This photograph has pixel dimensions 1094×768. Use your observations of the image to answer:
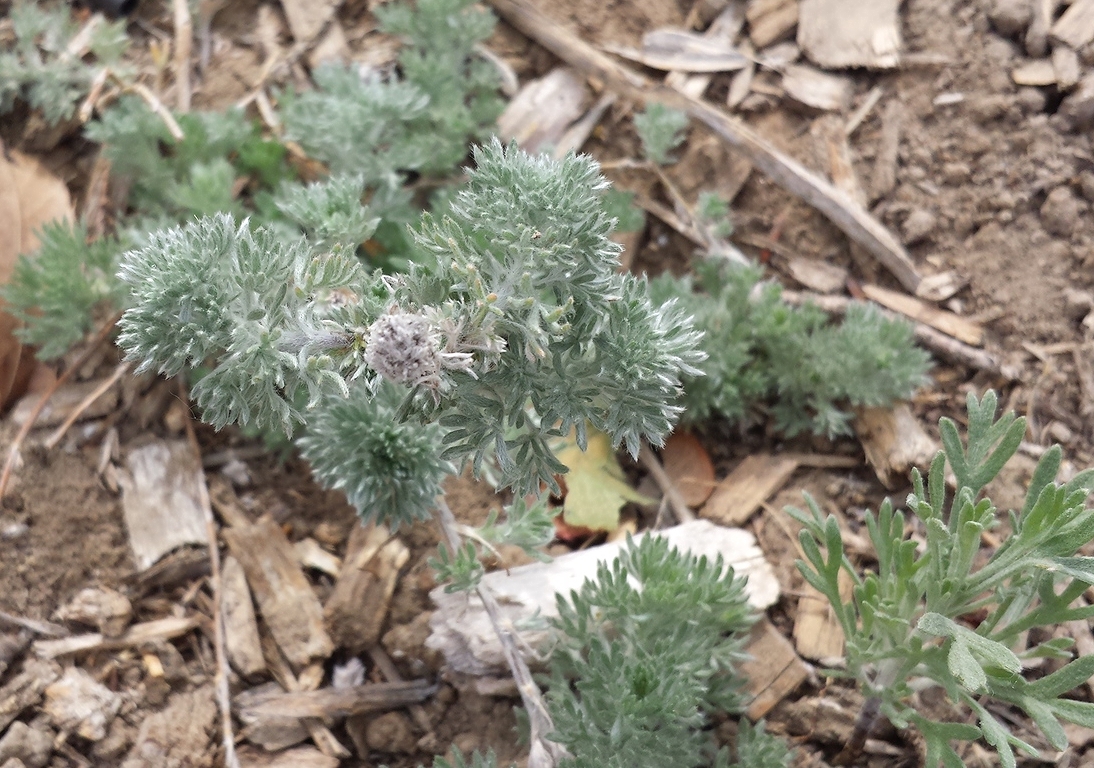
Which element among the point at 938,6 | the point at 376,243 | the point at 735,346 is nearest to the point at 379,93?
the point at 376,243

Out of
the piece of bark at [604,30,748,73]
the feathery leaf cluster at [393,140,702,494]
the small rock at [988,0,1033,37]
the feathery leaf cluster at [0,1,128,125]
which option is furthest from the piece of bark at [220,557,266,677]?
the small rock at [988,0,1033,37]

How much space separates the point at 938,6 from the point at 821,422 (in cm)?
199

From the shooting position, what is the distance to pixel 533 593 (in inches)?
117

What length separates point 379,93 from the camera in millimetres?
3480

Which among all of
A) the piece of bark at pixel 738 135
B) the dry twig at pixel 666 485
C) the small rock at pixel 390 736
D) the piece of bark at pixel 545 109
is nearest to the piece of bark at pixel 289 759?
the small rock at pixel 390 736

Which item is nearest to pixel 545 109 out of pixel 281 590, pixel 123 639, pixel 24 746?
pixel 281 590

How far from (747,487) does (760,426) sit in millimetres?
313

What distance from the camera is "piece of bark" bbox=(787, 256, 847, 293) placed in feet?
12.0

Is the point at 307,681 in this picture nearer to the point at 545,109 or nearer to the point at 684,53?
the point at 545,109

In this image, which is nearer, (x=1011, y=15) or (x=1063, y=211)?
(x=1063, y=211)

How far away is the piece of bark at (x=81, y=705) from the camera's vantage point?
2738mm

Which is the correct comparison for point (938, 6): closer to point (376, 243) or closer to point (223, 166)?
point (376, 243)

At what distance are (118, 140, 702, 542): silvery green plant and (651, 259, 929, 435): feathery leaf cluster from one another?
106 cm

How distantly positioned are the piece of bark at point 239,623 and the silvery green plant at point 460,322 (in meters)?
1.22
